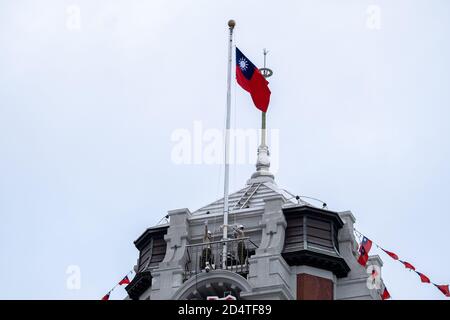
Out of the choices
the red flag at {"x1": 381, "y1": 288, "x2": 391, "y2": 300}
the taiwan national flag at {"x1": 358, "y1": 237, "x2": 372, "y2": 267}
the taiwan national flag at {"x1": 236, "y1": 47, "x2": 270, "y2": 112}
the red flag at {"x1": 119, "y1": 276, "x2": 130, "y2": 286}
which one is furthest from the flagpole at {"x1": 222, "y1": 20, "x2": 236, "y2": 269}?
the red flag at {"x1": 381, "y1": 288, "x2": 391, "y2": 300}

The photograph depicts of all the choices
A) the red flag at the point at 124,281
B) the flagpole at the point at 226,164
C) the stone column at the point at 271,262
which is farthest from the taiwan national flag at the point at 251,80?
the red flag at the point at 124,281

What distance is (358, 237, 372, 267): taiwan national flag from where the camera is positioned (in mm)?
50938

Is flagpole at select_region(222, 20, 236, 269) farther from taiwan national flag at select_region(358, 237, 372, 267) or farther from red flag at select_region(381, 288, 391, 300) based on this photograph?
red flag at select_region(381, 288, 391, 300)

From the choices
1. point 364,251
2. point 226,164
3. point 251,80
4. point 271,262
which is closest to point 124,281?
point 226,164

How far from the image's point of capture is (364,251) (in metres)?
51.1

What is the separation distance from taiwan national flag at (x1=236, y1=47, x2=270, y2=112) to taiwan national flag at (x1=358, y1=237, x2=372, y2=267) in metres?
7.94

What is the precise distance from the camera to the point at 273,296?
47.4 m

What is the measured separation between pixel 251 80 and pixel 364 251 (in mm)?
9566

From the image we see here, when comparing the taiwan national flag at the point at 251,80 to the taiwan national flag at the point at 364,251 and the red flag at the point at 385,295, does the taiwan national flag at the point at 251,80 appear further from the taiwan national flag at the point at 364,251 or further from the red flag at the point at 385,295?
the red flag at the point at 385,295

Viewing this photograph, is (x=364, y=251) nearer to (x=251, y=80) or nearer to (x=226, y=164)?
(x=226, y=164)
